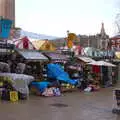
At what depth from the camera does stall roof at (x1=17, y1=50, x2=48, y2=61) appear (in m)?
22.7

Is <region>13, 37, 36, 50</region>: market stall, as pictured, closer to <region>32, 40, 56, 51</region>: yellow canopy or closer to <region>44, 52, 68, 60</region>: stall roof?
<region>32, 40, 56, 51</region>: yellow canopy

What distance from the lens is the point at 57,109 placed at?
16328mm

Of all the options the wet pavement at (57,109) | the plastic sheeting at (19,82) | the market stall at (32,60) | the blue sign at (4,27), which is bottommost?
the wet pavement at (57,109)

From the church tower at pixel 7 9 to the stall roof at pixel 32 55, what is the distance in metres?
19.4

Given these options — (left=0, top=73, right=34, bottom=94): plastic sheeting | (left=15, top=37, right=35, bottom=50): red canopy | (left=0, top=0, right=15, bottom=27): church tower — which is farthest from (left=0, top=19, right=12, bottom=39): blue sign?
(left=0, top=0, right=15, bottom=27): church tower

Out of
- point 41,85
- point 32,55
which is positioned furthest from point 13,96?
point 32,55

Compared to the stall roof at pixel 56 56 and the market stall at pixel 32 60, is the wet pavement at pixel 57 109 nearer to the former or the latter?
the market stall at pixel 32 60

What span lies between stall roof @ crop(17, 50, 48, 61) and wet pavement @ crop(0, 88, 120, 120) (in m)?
3.35

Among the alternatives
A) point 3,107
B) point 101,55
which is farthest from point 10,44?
point 101,55

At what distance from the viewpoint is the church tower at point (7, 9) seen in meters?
43.7

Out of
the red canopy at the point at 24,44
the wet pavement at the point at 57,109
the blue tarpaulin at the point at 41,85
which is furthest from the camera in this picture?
the red canopy at the point at 24,44

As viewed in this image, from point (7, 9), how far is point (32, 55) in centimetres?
2226

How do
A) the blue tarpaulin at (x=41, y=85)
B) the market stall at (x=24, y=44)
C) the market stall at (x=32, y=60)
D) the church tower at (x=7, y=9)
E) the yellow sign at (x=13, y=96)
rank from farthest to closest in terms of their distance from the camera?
1. the church tower at (x=7, y=9)
2. the market stall at (x=24, y=44)
3. the market stall at (x=32, y=60)
4. the blue tarpaulin at (x=41, y=85)
5. the yellow sign at (x=13, y=96)

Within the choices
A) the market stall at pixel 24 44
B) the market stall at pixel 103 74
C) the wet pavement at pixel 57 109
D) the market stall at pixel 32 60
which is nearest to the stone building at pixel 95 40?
the market stall at pixel 103 74
